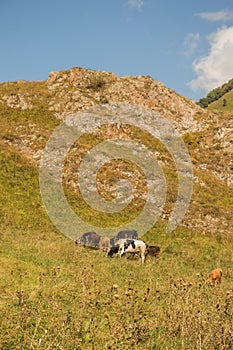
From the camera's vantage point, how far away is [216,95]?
184 metres

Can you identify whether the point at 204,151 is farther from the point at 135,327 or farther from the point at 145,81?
the point at 135,327

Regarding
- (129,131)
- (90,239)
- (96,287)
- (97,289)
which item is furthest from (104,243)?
(129,131)

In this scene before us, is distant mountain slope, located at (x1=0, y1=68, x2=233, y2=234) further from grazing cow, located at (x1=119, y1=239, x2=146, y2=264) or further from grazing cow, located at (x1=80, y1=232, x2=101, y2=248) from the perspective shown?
grazing cow, located at (x1=119, y1=239, x2=146, y2=264)

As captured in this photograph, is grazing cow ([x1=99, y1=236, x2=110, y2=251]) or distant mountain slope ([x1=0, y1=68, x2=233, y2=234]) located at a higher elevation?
distant mountain slope ([x1=0, y1=68, x2=233, y2=234])

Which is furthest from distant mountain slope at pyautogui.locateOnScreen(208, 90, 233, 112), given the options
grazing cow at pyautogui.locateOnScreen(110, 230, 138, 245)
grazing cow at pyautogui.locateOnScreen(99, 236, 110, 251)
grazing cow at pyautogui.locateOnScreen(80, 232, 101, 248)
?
grazing cow at pyautogui.locateOnScreen(99, 236, 110, 251)

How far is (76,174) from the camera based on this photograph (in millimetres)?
40125

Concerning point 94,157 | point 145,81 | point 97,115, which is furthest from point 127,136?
point 145,81

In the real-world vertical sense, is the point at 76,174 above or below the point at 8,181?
above

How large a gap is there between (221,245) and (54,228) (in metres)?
14.7

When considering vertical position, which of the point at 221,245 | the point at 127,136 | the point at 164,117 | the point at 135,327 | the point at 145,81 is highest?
the point at 145,81

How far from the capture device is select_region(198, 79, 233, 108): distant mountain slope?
17750 cm

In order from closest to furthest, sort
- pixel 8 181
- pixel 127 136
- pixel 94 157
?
pixel 8 181 → pixel 94 157 → pixel 127 136

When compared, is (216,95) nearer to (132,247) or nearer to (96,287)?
(132,247)

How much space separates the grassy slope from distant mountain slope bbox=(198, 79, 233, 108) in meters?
138
